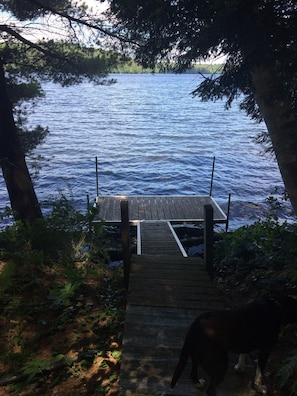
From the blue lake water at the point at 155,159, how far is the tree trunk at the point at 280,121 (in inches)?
287

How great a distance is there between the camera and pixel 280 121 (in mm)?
5258

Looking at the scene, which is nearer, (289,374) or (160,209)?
(289,374)

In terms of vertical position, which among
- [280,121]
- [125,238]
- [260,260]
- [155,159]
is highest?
A: [280,121]

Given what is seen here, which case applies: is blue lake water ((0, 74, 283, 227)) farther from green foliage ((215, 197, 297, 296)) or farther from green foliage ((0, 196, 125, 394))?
green foliage ((215, 197, 297, 296))

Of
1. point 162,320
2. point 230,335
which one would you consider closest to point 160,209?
point 162,320

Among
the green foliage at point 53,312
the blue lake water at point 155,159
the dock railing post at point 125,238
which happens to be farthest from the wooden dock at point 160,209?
the dock railing post at point 125,238

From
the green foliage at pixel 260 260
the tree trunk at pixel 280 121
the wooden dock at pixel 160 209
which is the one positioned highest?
the tree trunk at pixel 280 121

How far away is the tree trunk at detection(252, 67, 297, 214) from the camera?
5.21 meters

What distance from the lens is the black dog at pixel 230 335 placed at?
10.2ft

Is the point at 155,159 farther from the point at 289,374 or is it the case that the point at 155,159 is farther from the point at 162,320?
the point at 289,374

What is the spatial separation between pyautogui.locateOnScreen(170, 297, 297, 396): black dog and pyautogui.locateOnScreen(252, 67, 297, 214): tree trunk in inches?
100

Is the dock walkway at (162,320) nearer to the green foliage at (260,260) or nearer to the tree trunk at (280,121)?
the green foliage at (260,260)

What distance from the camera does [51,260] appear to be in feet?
21.2

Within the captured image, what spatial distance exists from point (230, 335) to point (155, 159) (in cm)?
2899
